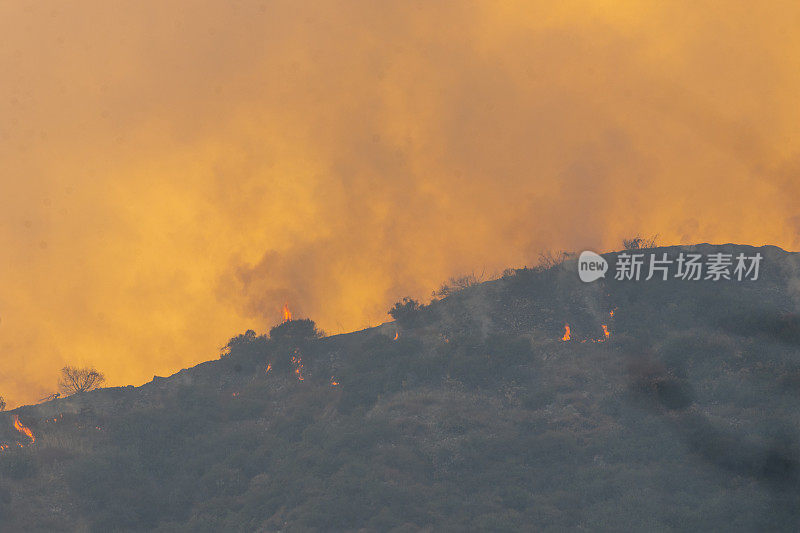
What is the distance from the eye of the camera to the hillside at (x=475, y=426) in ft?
122

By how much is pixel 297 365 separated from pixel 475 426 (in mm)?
23772

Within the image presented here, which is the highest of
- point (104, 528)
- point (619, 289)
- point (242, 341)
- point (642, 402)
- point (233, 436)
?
point (619, 289)

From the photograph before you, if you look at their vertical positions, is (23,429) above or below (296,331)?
below

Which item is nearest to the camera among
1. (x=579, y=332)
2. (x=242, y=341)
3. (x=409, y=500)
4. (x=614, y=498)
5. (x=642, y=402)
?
(x=614, y=498)

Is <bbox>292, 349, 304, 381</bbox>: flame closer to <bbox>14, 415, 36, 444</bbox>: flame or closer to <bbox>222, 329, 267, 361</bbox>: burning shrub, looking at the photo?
<bbox>222, 329, 267, 361</bbox>: burning shrub

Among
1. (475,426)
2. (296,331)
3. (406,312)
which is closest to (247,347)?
(296,331)

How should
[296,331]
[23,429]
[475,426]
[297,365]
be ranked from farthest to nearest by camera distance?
[296,331] → [297,365] → [23,429] → [475,426]

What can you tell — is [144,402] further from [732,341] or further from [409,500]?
[732,341]

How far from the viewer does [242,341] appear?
73750 mm

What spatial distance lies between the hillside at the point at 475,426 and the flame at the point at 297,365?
0.53 m

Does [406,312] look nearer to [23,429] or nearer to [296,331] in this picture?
[296,331]

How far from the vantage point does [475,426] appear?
4775 cm

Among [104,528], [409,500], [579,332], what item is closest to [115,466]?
[104,528]

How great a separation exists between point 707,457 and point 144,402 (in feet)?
152
